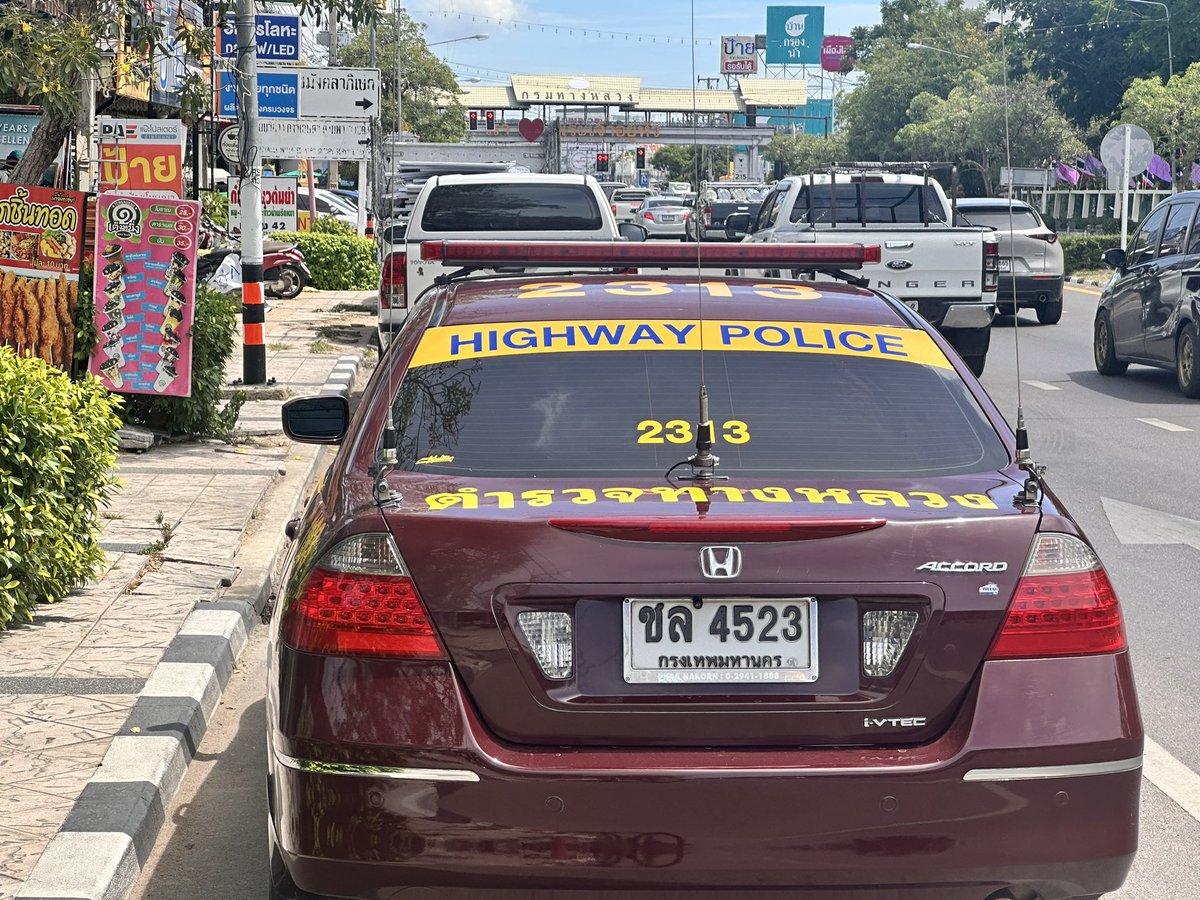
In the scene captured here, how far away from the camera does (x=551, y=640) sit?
327cm

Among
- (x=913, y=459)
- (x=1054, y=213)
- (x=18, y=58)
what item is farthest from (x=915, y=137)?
(x=913, y=459)

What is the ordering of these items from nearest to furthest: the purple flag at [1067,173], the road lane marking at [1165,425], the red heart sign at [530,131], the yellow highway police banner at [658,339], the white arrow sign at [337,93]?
the yellow highway police banner at [658,339], the road lane marking at [1165,425], the white arrow sign at [337,93], the red heart sign at [530,131], the purple flag at [1067,173]

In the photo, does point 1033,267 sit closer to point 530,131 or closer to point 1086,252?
point 1086,252

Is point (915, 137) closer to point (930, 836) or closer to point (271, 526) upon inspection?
point (271, 526)

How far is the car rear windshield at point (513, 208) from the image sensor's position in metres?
16.3

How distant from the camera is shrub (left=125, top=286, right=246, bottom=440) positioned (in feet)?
37.4

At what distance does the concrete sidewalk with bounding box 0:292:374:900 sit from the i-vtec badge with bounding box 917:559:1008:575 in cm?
215

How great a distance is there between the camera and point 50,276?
1027 centimetres

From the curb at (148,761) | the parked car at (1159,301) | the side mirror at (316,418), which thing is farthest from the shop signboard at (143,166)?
the side mirror at (316,418)

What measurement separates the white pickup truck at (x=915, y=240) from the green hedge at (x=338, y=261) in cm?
1032

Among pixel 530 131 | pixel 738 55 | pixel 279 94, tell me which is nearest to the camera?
pixel 279 94

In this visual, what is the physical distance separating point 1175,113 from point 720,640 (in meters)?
47.5

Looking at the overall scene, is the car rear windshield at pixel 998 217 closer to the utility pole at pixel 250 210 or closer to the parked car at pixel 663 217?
the utility pole at pixel 250 210

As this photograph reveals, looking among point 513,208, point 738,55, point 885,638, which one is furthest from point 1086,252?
point 738,55
